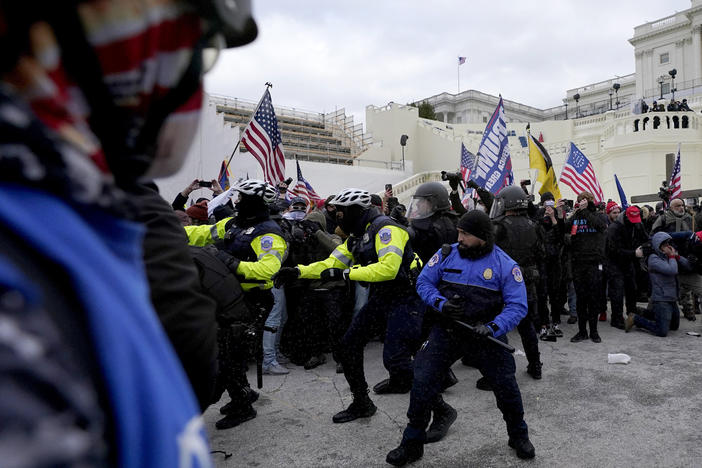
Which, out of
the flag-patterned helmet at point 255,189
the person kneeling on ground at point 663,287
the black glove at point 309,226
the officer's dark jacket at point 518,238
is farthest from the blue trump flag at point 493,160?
the flag-patterned helmet at point 255,189

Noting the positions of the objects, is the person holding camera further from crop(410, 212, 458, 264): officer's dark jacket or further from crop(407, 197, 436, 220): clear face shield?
crop(407, 197, 436, 220): clear face shield

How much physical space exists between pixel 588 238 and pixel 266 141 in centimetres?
579

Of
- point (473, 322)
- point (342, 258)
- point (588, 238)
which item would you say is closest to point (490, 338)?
point (473, 322)

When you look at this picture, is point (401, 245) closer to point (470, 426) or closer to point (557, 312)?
point (470, 426)

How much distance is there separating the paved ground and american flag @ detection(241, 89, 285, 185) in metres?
4.41

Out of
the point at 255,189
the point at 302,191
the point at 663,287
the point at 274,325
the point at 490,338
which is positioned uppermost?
the point at 302,191

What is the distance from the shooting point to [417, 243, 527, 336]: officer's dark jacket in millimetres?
3764

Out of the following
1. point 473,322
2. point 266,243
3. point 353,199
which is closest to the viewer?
point 473,322

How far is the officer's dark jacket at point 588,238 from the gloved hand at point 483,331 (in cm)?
435

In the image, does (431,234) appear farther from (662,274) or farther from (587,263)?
(662,274)

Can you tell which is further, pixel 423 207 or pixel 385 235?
pixel 423 207

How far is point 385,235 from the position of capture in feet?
14.2

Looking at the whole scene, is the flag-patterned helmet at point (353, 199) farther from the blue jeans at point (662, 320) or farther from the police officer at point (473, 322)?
the blue jeans at point (662, 320)

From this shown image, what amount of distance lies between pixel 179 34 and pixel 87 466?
0.62 meters
